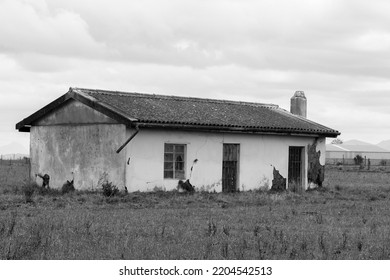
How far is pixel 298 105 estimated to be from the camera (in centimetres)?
3047

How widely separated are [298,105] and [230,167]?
702 cm

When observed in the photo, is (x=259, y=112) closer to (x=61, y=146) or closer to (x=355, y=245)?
(x=61, y=146)

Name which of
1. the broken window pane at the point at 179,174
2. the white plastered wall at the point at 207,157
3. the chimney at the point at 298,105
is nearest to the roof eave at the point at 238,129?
the white plastered wall at the point at 207,157

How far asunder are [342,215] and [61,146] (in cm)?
1144

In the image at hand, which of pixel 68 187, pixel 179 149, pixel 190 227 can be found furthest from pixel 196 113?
pixel 190 227

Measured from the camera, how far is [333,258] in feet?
34.5

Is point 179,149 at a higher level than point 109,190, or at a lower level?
higher

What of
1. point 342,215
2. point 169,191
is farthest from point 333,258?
point 169,191

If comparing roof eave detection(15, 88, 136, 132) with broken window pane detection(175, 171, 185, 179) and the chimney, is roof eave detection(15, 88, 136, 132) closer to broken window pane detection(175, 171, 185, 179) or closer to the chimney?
broken window pane detection(175, 171, 185, 179)

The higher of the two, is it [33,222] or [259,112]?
[259,112]

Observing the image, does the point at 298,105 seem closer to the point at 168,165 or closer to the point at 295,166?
the point at 295,166

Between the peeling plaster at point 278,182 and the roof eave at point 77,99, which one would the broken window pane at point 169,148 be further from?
the peeling plaster at point 278,182

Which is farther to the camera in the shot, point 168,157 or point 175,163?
point 175,163
